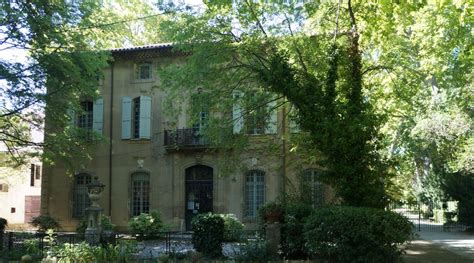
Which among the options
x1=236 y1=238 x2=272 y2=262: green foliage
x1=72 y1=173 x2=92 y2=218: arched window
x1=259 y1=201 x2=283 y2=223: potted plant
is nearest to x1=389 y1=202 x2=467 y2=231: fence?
x1=259 y1=201 x2=283 y2=223: potted plant

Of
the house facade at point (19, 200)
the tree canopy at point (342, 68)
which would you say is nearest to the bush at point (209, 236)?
the tree canopy at point (342, 68)

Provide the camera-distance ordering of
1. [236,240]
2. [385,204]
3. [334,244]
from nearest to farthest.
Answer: [334,244] < [385,204] < [236,240]

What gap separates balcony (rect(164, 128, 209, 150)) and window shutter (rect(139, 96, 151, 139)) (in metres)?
1.12

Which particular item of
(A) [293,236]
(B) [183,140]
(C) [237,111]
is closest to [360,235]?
(A) [293,236]

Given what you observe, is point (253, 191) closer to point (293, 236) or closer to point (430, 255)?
point (430, 255)

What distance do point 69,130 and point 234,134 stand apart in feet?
26.1

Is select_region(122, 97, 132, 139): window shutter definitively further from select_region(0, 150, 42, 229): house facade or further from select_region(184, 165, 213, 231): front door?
select_region(0, 150, 42, 229): house facade

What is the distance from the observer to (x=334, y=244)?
10.5 metres

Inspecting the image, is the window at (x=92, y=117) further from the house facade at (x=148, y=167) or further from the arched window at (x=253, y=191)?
the arched window at (x=253, y=191)

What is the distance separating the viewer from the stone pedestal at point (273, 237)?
1228 centimetres

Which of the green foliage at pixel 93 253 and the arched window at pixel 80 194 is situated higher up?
the arched window at pixel 80 194

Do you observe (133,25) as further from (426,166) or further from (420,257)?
(420,257)

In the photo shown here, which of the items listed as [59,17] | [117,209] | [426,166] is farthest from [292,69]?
[426,166]

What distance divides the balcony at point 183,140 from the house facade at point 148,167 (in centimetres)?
2
